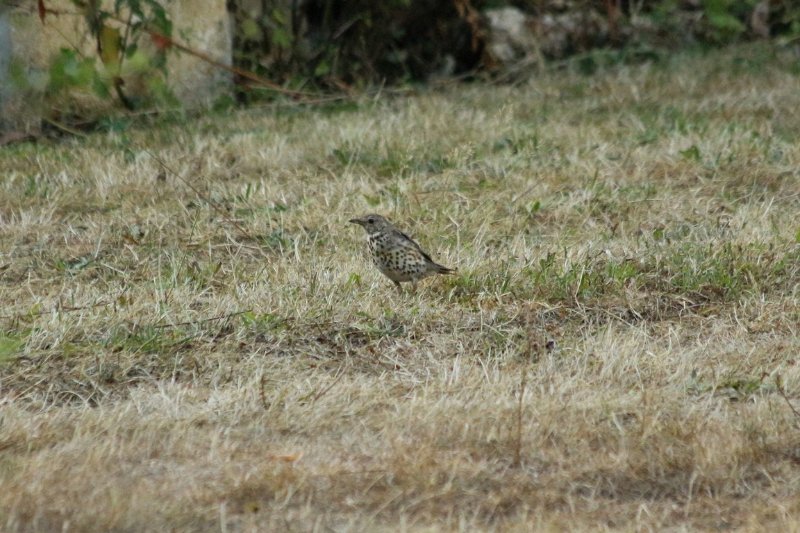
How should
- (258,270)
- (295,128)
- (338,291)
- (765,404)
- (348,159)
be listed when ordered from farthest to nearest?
1. (295,128)
2. (348,159)
3. (258,270)
4. (338,291)
5. (765,404)

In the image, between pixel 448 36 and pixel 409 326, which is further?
pixel 448 36

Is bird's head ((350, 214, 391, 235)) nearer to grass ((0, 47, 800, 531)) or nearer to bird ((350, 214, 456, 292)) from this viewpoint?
bird ((350, 214, 456, 292))

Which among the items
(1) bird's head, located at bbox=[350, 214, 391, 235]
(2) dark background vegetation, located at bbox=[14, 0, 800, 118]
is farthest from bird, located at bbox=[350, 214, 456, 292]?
(2) dark background vegetation, located at bbox=[14, 0, 800, 118]

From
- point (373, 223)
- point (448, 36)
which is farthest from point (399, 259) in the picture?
point (448, 36)

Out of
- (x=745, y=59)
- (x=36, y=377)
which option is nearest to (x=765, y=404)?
(x=36, y=377)

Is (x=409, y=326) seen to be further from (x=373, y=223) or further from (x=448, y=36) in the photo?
(x=448, y=36)

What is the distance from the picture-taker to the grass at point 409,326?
4.09 m

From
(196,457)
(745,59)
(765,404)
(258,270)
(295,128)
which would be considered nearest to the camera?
(196,457)

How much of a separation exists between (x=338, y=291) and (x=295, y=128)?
3572mm

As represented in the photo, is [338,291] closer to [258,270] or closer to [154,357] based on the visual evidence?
[258,270]

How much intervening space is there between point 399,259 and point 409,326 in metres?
0.51

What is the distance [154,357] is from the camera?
5.25 m

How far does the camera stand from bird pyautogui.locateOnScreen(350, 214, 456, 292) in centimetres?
605

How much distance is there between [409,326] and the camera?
5637 millimetres
